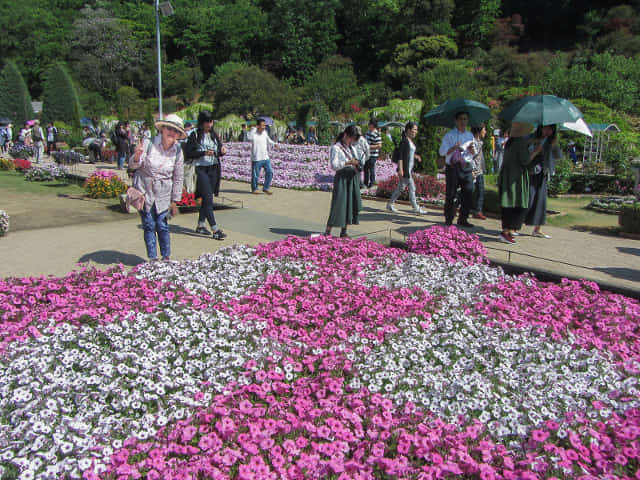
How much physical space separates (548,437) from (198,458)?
1848 millimetres

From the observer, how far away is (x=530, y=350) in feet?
12.6

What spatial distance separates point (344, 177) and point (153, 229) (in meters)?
2.65

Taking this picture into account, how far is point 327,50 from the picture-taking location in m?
70.8

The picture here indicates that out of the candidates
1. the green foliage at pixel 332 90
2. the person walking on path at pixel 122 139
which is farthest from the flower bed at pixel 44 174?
the green foliage at pixel 332 90

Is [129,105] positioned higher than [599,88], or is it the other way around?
[129,105]

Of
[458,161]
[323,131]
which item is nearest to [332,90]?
[323,131]

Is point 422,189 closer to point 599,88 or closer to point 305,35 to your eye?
point 599,88

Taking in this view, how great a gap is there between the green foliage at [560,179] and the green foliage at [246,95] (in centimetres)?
2789

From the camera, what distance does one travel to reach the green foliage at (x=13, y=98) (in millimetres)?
53438

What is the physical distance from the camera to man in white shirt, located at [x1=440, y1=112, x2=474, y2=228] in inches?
313

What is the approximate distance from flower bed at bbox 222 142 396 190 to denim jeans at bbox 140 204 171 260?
8.55m

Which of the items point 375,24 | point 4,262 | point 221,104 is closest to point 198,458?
point 4,262

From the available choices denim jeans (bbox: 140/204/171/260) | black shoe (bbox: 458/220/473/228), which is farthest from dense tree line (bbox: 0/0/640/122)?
denim jeans (bbox: 140/204/171/260)

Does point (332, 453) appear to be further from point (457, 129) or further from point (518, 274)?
point (457, 129)
